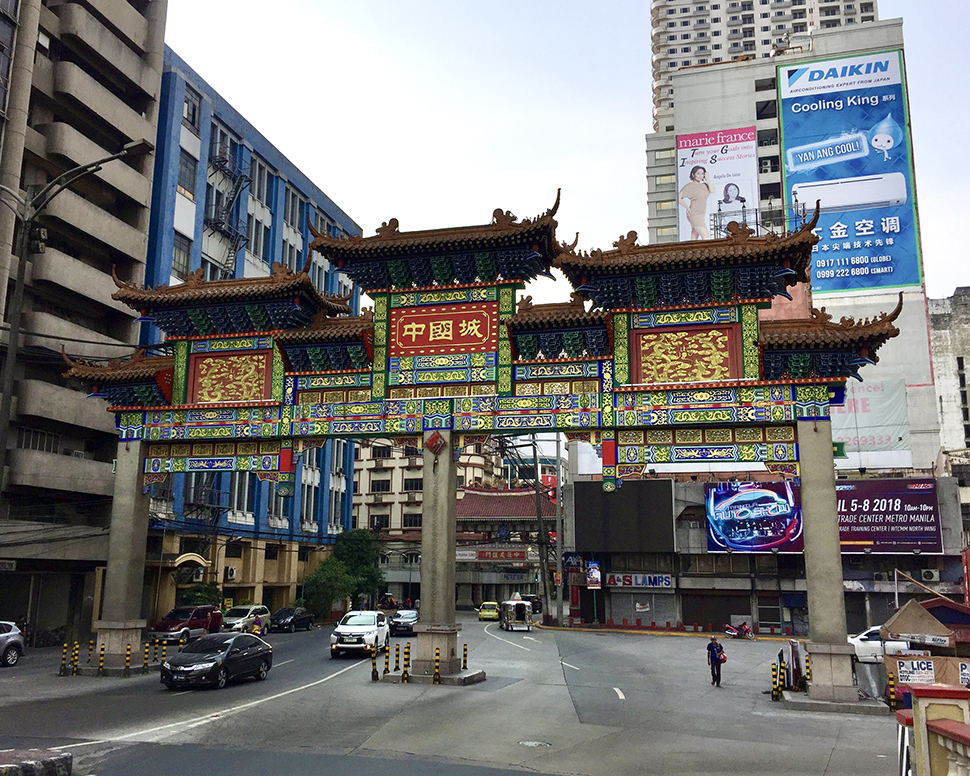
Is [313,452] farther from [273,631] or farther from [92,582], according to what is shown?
[92,582]

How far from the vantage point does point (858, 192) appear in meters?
65.2

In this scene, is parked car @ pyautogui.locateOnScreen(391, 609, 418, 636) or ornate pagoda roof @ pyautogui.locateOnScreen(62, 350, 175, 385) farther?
parked car @ pyautogui.locateOnScreen(391, 609, 418, 636)

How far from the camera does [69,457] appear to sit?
36156mm

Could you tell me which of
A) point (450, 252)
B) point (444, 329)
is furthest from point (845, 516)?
point (450, 252)

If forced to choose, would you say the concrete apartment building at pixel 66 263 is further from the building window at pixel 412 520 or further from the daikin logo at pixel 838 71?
the daikin logo at pixel 838 71

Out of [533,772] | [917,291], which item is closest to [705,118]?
[917,291]

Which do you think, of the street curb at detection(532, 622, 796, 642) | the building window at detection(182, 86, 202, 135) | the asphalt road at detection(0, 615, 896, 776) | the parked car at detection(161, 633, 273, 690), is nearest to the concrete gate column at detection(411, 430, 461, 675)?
the asphalt road at detection(0, 615, 896, 776)

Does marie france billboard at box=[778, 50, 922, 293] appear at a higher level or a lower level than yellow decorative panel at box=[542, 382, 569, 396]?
higher

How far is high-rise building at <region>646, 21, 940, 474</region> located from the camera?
58688 mm

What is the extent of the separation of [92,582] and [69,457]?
601cm

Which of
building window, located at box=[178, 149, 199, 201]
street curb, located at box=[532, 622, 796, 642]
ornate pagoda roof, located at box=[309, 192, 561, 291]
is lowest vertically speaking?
street curb, located at box=[532, 622, 796, 642]

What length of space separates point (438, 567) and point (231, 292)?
997 centimetres

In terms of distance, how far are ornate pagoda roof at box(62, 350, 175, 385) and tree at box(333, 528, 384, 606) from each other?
31.9m

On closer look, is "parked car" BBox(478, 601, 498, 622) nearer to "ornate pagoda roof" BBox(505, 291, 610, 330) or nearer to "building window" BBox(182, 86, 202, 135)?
"building window" BBox(182, 86, 202, 135)
